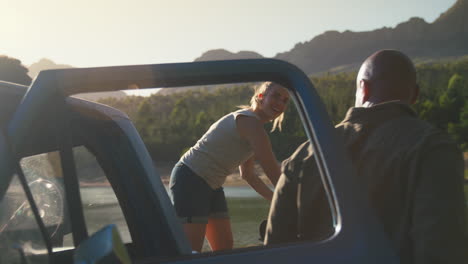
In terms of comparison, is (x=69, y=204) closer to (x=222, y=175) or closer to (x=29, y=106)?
(x=29, y=106)

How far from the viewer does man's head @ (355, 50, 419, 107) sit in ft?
6.75

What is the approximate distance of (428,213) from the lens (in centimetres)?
162

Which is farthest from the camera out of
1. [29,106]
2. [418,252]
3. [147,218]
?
[147,218]

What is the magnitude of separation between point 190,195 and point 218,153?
316 mm

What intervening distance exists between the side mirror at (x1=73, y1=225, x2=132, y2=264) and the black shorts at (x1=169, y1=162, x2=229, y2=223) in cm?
250

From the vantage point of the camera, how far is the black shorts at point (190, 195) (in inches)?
141

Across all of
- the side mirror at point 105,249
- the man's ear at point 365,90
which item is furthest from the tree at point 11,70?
the side mirror at point 105,249

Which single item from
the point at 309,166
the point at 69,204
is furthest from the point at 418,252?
the point at 69,204

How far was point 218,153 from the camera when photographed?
3568mm

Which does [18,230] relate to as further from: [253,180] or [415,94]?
[253,180]

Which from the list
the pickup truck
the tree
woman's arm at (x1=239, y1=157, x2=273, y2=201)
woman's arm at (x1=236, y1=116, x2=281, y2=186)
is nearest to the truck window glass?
the pickup truck

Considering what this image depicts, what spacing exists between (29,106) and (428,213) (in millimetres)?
1075

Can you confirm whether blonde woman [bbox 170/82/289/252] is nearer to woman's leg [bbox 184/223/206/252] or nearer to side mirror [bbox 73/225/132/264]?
woman's leg [bbox 184/223/206/252]

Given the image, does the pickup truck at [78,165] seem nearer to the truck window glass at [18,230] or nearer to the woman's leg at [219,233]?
the truck window glass at [18,230]
